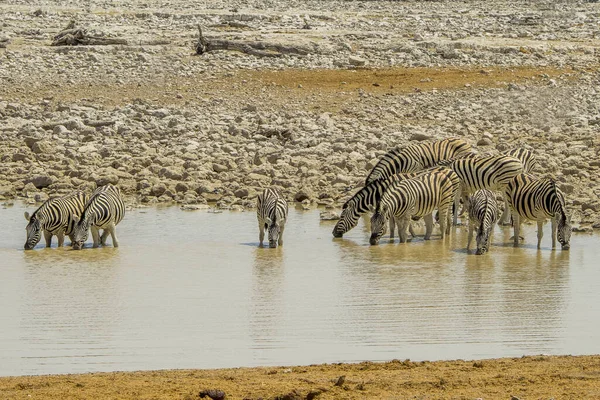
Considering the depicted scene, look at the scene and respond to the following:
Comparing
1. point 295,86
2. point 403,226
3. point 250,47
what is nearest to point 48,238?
point 403,226

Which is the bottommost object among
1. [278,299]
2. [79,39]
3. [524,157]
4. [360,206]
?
[278,299]

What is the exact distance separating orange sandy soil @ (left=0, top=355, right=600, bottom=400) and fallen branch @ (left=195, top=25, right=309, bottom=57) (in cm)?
2079

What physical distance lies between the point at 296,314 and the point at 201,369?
2.15 meters

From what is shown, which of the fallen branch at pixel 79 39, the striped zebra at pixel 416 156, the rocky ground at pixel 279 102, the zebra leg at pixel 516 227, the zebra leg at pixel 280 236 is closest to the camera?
the zebra leg at pixel 280 236

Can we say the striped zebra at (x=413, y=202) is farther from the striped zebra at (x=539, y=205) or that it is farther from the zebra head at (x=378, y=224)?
the striped zebra at (x=539, y=205)

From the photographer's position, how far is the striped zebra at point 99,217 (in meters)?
13.6

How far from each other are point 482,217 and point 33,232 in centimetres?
488

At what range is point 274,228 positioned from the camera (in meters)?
13.8

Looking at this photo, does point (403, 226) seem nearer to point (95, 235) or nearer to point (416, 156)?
point (416, 156)

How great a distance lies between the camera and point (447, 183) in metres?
14.5

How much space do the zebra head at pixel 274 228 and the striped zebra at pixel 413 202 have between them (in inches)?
43.7

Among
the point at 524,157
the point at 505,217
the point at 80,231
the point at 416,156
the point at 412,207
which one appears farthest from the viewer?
the point at 416,156

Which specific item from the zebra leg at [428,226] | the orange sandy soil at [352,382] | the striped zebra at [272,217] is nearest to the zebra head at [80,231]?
the striped zebra at [272,217]

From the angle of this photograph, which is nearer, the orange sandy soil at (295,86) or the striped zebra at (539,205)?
the striped zebra at (539,205)
